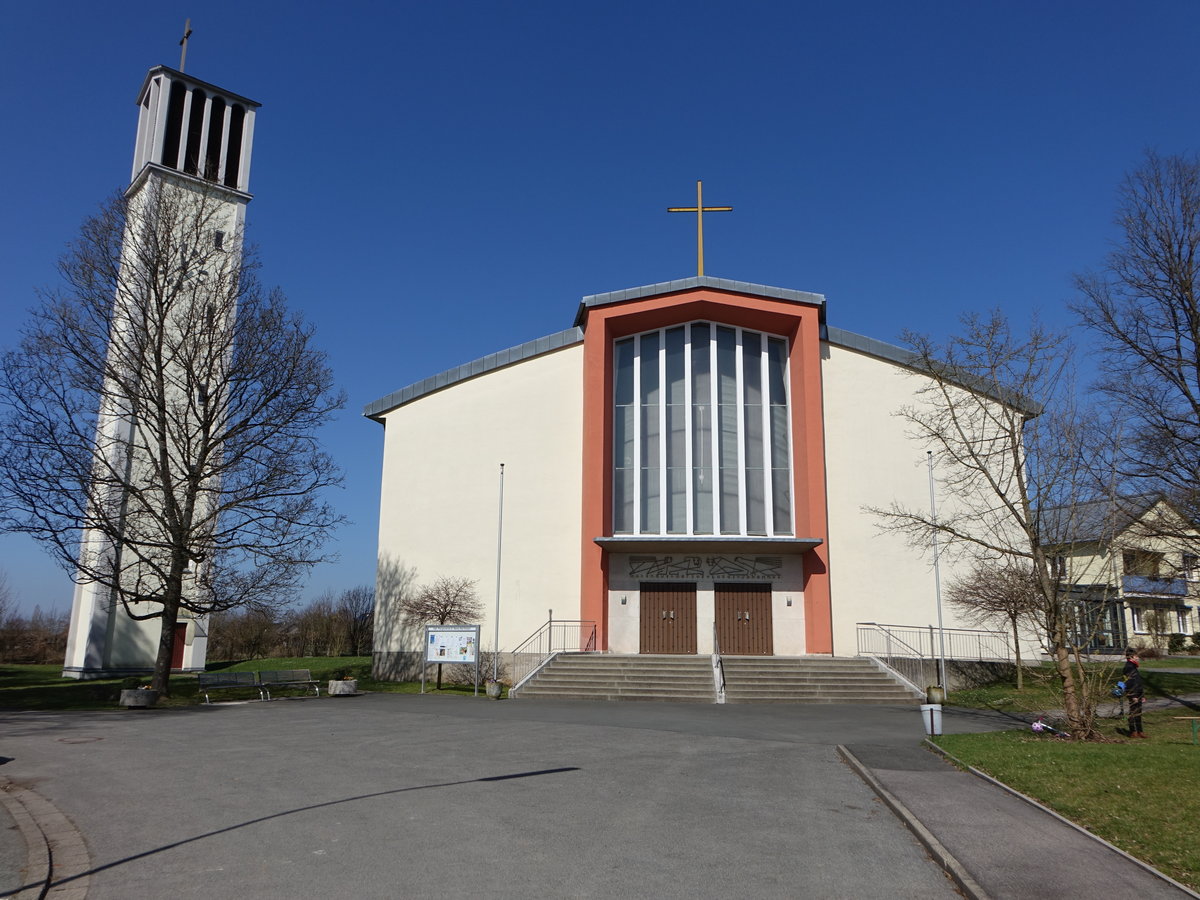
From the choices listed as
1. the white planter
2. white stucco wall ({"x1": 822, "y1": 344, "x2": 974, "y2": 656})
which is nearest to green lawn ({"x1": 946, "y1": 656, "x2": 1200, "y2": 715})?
white stucco wall ({"x1": 822, "y1": 344, "x2": 974, "y2": 656})

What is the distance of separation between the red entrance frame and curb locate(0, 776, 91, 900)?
18818 millimetres

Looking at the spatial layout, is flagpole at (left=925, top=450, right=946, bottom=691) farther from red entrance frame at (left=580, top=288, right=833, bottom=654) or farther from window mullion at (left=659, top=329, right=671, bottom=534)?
window mullion at (left=659, top=329, right=671, bottom=534)

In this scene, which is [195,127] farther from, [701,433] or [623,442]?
[701,433]

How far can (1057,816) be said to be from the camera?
8391 mm

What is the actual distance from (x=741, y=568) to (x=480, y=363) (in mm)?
11344

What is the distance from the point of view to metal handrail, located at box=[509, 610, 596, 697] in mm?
26047

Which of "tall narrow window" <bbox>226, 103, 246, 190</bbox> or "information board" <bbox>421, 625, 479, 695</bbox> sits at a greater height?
"tall narrow window" <bbox>226, 103, 246, 190</bbox>

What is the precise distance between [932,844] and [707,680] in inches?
619

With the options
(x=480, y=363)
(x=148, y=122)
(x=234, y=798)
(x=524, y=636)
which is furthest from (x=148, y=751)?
(x=148, y=122)

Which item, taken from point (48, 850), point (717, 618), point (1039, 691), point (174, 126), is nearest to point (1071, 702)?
point (1039, 691)

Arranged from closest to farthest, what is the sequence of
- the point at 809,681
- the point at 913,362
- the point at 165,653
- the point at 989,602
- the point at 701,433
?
the point at 913,362 < the point at 165,653 < the point at 809,681 < the point at 989,602 < the point at 701,433

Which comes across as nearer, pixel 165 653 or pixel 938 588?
pixel 165 653

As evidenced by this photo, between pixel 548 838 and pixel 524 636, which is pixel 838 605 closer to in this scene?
pixel 524 636

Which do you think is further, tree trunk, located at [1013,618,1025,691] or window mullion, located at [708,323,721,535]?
window mullion, located at [708,323,721,535]
